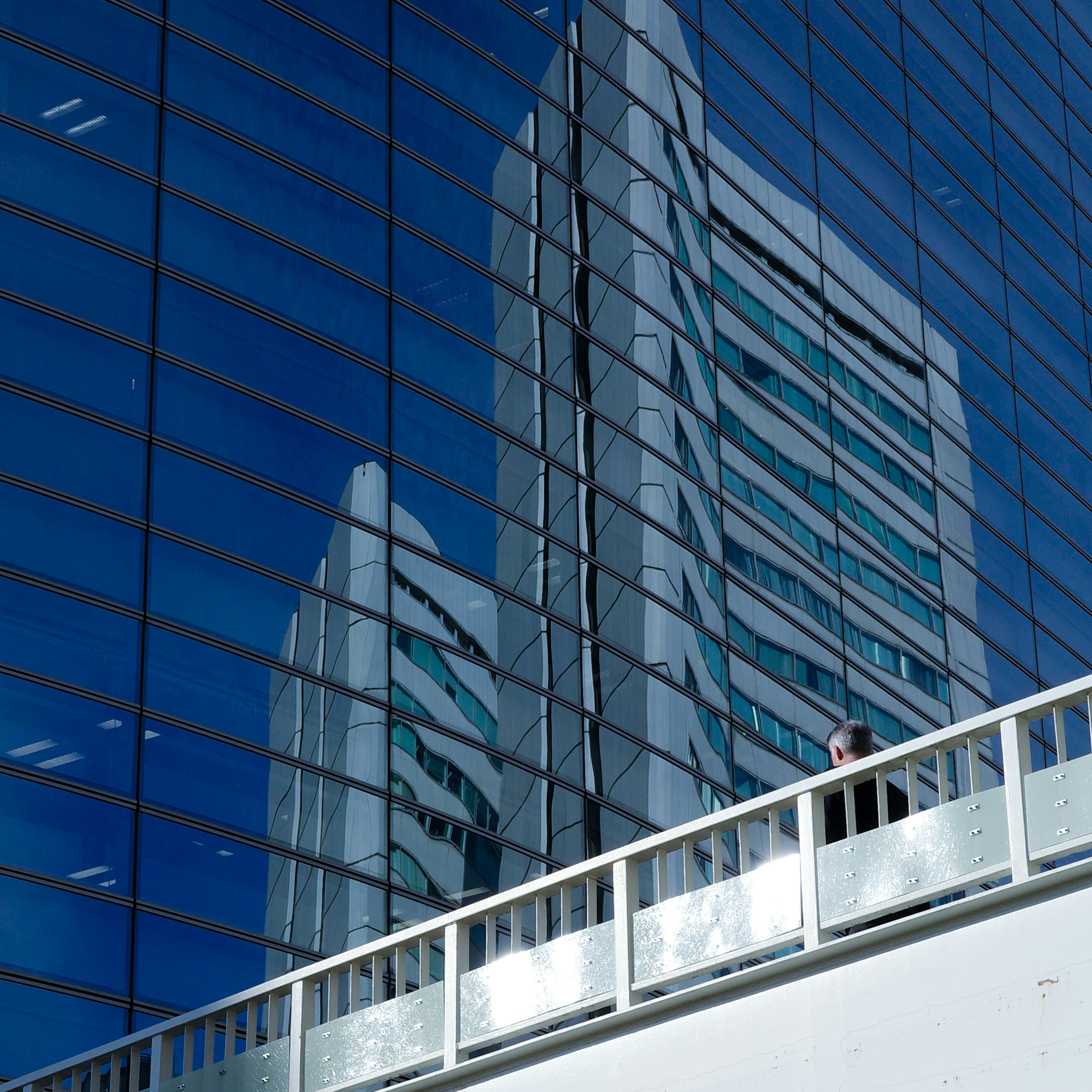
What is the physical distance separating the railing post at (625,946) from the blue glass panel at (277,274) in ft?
52.0

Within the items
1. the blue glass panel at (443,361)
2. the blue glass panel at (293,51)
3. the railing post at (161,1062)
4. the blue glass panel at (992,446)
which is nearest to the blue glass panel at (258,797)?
the blue glass panel at (443,361)

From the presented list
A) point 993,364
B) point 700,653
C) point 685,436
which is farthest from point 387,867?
point 993,364

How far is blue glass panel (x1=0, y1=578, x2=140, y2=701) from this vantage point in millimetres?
21484

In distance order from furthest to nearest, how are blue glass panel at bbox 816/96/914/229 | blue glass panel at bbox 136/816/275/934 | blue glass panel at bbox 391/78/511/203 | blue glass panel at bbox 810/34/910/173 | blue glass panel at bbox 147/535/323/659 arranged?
blue glass panel at bbox 810/34/910/173 → blue glass panel at bbox 816/96/914/229 → blue glass panel at bbox 391/78/511/203 → blue glass panel at bbox 147/535/323/659 → blue glass panel at bbox 136/816/275/934

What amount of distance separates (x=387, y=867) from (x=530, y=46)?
Result: 1343 cm

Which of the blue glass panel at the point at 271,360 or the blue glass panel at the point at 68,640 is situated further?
the blue glass panel at the point at 271,360

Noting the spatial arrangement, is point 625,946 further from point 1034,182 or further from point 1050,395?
point 1034,182

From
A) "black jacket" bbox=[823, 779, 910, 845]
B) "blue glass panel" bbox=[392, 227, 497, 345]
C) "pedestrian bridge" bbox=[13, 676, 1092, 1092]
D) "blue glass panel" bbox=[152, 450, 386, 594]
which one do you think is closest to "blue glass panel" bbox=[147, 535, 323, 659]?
"blue glass panel" bbox=[152, 450, 386, 594]

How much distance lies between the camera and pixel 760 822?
32.0 metres

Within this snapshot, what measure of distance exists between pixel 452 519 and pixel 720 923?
17.2m

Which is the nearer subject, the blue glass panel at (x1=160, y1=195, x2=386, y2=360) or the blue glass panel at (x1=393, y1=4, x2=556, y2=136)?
the blue glass panel at (x1=160, y1=195, x2=386, y2=360)

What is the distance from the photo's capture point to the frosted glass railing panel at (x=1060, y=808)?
846 cm

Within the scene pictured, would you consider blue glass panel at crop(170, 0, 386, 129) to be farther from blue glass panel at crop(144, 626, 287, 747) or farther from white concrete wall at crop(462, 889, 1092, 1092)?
white concrete wall at crop(462, 889, 1092, 1092)

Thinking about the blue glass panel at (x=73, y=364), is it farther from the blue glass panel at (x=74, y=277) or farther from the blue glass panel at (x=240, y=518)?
the blue glass panel at (x=240, y=518)
